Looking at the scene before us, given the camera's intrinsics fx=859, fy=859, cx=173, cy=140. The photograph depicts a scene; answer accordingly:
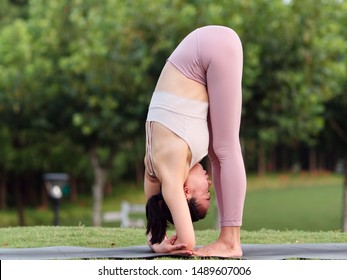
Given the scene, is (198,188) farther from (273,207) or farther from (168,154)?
(273,207)

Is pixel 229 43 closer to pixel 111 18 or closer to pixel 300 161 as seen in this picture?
pixel 111 18

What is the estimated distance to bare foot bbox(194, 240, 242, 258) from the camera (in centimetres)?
696

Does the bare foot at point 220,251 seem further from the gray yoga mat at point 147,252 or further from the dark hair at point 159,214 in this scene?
the dark hair at point 159,214

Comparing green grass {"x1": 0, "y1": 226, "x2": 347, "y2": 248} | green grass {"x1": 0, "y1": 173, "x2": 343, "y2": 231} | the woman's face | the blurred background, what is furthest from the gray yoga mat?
green grass {"x1": 0, "y1": 173, "x2": 343, "y2": 231}

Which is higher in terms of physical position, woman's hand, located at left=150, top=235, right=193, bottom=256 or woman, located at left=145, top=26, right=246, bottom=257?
woman, located at left=145, top=26, right=246, bottom=257

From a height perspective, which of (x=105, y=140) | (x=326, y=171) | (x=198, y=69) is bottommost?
(x=326, y=171)

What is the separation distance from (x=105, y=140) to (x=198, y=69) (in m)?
18.2

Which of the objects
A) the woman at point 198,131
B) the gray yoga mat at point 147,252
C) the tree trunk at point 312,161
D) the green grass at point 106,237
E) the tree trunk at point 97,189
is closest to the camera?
the gray yoga mat at point 147,252

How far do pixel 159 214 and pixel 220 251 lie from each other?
0.60 meters

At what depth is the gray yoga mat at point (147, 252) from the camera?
6.91m

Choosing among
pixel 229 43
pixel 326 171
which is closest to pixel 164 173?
pixel 229 43

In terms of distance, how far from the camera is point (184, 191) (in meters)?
7.09

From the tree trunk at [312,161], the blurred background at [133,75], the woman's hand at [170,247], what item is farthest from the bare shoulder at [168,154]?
the tree trunk at [312,161]

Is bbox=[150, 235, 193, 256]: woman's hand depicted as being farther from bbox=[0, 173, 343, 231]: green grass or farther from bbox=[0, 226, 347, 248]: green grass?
bbox=[0, 173, 343, 231]: green grass
